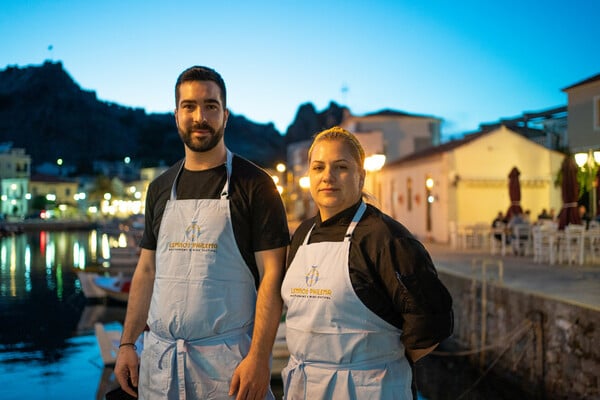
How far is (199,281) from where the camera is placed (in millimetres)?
3193

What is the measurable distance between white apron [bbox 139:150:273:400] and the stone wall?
715 centimetres

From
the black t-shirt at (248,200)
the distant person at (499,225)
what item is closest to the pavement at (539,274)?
the distant person at (499,225)

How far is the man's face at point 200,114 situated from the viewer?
3.27 meters

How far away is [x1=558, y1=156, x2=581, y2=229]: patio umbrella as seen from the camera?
1794 cm

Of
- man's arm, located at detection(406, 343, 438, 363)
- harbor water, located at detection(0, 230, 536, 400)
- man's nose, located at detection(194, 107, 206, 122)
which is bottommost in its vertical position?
harbor water, located at detection(0, 230, 536, 400)

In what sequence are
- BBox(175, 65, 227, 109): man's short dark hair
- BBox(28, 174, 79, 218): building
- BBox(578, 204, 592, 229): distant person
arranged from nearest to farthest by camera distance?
1. BBox(175, 65, 227, 109): man's short dark hair
2. BBox(578, 204, 592, 229): distant person
3. BBox(28, 174, 79, 218): building

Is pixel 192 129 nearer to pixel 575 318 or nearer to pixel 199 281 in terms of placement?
pixel 199 281

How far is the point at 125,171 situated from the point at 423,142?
11697 centimetres

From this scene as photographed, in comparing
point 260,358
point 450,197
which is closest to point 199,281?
point 260,358

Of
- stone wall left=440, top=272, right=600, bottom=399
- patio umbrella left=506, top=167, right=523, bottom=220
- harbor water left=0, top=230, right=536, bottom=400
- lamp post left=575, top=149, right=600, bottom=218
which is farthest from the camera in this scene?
patio umbrella left=506, top=167, right=523, bottom=220

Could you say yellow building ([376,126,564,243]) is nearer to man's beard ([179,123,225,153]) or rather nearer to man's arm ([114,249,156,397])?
man's arm ([114,249,156,397])

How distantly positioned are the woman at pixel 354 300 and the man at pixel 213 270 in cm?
19

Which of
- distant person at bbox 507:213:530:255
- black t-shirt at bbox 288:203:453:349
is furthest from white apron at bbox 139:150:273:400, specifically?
distant person at bbox 507:213:530:255

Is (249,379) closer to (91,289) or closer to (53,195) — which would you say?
(91,289)
